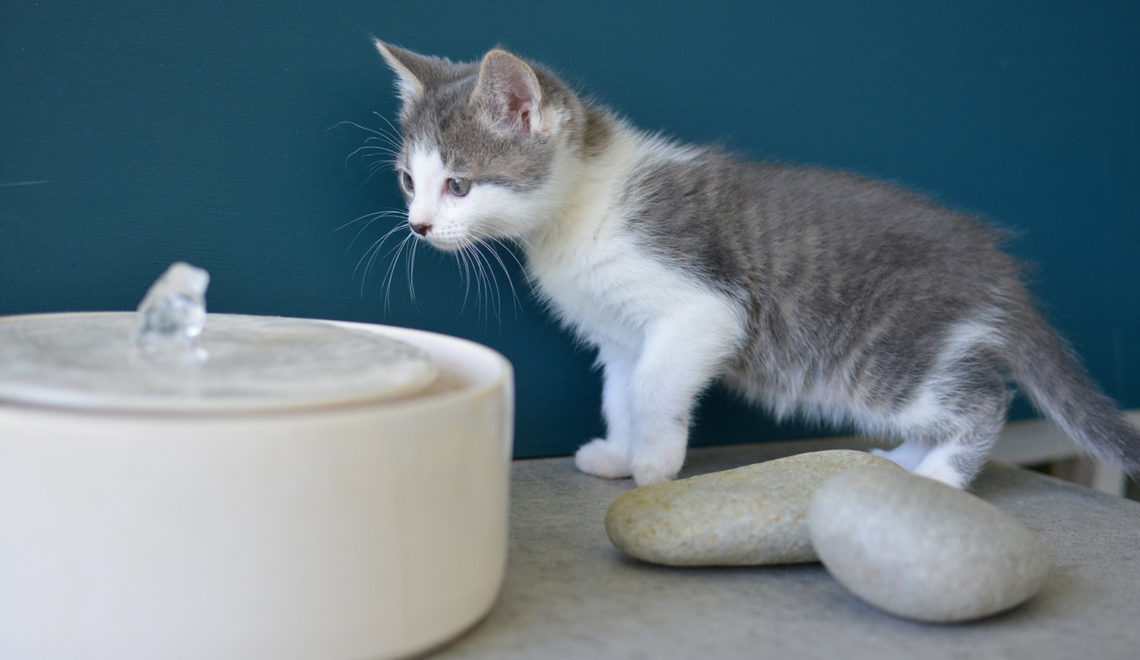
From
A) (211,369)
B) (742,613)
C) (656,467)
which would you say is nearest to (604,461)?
(656,467)

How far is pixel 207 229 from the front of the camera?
137cm

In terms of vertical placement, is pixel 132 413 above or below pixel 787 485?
above

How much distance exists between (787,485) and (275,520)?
0.63m

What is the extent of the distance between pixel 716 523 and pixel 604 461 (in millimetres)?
480

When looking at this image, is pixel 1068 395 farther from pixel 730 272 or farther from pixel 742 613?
pixel 742 613

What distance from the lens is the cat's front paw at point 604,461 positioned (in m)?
1.52

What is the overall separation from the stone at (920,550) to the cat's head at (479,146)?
700mm

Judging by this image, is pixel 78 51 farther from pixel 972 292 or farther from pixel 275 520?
pixel 972 292

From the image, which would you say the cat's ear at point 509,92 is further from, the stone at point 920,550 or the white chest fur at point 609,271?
the stone at point 920,550

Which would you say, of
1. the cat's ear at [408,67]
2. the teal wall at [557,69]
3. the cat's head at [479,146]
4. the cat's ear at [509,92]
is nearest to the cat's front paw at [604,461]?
the teal wall at [557,69]

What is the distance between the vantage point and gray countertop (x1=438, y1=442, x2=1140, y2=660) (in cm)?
89

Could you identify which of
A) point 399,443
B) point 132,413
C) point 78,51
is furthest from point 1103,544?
point 78,51

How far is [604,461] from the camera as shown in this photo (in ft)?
5.01

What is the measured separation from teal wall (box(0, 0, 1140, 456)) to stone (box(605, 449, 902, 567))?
56 cm
